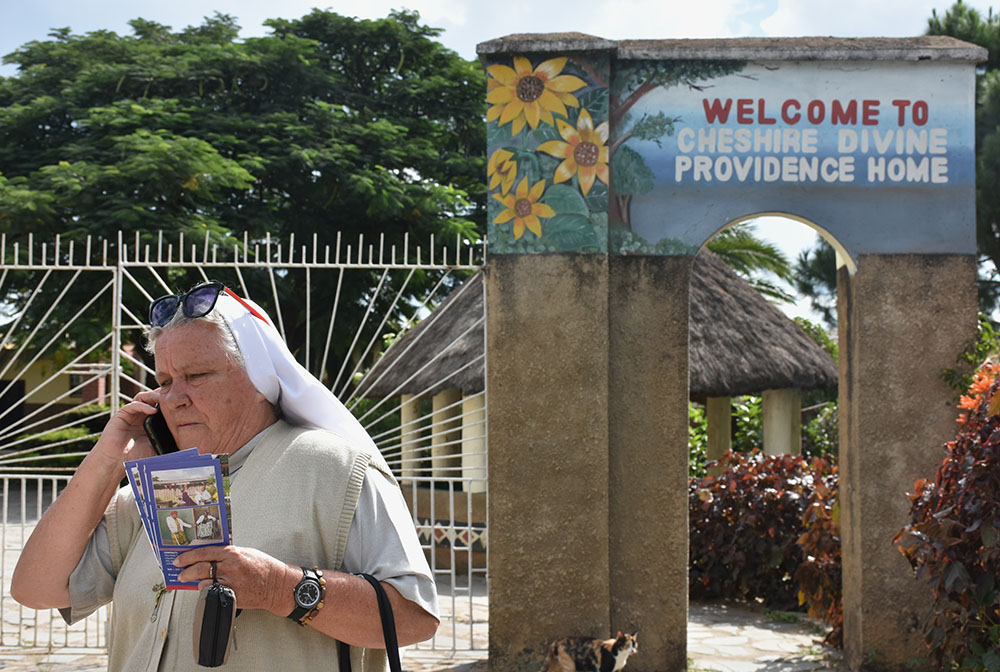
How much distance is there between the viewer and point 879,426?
18.7 feet

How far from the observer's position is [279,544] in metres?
2.20

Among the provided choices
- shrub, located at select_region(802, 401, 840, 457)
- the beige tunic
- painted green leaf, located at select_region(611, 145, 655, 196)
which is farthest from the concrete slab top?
shrub, located at select_region(802, 401, 840, 457)

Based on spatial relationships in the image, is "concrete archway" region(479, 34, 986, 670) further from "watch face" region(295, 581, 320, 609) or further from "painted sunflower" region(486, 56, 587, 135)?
"watch face" region(295, 581, 320, 609)

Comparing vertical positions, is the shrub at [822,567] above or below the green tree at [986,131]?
below

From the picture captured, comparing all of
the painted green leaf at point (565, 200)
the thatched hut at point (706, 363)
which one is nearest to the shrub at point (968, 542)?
the painted green leaf at point (565, 200)

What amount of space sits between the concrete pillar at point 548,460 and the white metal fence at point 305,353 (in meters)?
0.44

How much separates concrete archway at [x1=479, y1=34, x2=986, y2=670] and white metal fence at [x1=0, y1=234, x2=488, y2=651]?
Result: 0.53 m

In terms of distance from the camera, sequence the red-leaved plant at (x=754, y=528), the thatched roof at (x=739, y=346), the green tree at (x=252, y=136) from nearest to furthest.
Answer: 1. the red-leaved plant at (x=754, y=528)
2. the thatched roof at (x=739, y=346)
3. the green tree at (x=252, y=136)

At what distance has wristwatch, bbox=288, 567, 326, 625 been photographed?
206 cm

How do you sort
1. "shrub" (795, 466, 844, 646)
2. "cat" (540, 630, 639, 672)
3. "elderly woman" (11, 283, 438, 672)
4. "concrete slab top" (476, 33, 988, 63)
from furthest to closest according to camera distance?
"shrub" (795, 466, 844, 646)
"concrete slab top" (476, 33, 988, 63)
"cat" (540, 630, 639, 672)
"elderly woman" (11, 283, 438, 672)

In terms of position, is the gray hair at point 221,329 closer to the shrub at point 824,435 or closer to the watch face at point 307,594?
the watch face at point 307,594

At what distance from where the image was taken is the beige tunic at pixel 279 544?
217 cm

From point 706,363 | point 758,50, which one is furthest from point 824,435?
point 758,50

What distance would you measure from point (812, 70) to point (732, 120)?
0.52 m
